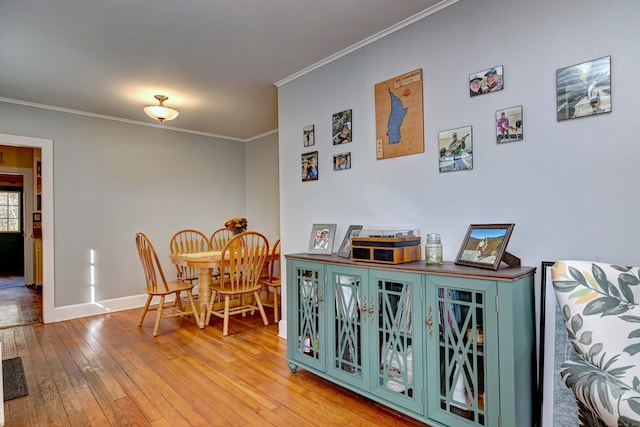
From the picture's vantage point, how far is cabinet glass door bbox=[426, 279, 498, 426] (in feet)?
5.10

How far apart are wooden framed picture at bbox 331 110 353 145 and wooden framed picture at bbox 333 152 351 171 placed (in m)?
0.10

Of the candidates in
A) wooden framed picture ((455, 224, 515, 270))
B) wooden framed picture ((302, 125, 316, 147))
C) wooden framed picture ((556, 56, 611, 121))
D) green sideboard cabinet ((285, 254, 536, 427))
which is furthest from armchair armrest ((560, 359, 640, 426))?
wooden framed picture ((302, 125, 316, 147))

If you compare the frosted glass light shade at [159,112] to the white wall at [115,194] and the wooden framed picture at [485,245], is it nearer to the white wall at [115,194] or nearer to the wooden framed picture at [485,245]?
the white wall at [115,194]

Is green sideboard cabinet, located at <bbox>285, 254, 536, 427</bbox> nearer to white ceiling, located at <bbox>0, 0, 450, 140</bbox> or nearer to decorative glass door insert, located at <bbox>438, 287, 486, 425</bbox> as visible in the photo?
decorative glass door insert, located at <bbox>438, 287, 486, 425</bbox>

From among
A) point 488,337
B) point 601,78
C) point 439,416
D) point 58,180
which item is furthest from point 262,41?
point 58,180

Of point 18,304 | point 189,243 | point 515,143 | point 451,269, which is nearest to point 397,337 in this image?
point 451,269

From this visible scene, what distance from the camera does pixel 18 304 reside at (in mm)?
4816

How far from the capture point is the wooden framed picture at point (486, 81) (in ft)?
6.25

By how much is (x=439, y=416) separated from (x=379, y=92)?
6.66ft

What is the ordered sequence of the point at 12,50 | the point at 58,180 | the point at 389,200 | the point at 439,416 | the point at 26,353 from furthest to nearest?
the point at 58,180, the point at 26,353, the point at 12,50, the point at 389,200, the point at 439,416

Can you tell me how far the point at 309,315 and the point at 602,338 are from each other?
5.33ft

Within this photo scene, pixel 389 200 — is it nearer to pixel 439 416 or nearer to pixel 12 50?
pixel 439 416

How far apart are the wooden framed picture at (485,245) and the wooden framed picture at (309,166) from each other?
147cm

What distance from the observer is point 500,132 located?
6.22ft
